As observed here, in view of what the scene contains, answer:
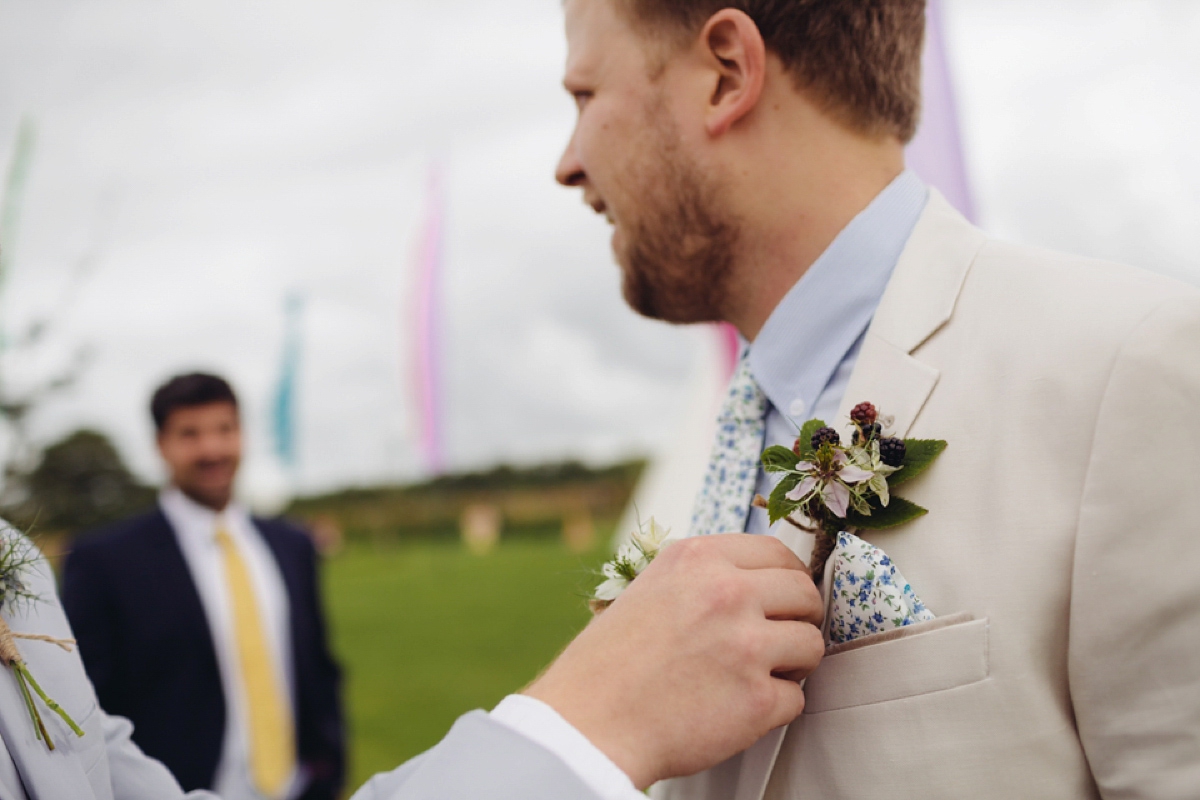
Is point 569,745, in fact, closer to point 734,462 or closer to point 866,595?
point 866,595

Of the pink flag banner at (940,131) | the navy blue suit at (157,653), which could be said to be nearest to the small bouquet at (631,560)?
the pink flag banner at (940,131)

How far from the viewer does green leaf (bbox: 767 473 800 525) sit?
1.26 meters

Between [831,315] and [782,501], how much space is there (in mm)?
464

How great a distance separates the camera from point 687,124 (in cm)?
165

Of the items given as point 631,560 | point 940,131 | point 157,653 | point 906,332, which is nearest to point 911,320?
point 906,332

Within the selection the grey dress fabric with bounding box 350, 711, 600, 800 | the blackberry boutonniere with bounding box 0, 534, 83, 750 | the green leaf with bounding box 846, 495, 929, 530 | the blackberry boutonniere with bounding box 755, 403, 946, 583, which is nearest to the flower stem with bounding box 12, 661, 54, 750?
the blackberry boutonniere with bounding box 0, 534, 83, 750

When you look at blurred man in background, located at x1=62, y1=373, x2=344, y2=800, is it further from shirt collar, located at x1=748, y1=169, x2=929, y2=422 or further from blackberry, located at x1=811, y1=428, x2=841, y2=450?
blackberry, located at x1=811, y1=428, x2=841, y2=450

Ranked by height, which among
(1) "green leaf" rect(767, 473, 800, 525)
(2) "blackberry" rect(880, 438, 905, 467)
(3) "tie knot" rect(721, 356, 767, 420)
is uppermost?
(3) "tie knot" rect(721, 356, 767, 420)

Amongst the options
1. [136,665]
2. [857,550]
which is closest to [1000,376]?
[857,550]

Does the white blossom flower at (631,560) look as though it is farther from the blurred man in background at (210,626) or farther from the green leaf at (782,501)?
the blurred man in background at (210,626)

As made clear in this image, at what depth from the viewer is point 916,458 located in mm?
1251

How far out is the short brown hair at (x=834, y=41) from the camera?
162cm

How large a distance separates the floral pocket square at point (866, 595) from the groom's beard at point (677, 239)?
0.66m

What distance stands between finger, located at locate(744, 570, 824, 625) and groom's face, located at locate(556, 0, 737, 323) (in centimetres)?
73
